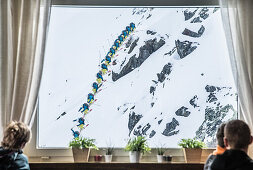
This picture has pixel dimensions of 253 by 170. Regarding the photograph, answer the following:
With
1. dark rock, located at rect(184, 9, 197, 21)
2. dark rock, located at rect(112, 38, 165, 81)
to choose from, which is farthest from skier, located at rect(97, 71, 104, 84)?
dark rock, located at rect(184, 9, 197, 21)

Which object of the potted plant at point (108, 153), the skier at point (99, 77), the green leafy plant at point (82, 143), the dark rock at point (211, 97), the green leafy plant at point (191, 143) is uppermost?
the skier at point (99, 77)

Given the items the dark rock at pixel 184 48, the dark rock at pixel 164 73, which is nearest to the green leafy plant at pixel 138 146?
the dark rock at pixel 164 73

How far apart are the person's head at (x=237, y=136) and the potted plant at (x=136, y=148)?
0.90 meters

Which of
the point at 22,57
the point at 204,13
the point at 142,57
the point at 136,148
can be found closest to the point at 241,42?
the point at 204,13

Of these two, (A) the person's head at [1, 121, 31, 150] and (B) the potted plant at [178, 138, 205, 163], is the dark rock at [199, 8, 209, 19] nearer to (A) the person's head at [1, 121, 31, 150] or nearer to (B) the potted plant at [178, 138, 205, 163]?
(B) the potted plant at [178, 138, 205, 163]

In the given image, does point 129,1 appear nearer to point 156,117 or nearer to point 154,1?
point 154,1

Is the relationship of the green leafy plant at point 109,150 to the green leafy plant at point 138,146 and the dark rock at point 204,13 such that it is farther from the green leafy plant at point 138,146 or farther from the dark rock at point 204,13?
the dark rock at point 204,13

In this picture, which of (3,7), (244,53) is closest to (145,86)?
(244,53)

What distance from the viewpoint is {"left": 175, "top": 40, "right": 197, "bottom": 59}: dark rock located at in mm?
3275

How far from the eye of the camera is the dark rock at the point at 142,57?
328 cm

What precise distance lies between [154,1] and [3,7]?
128 centimetres

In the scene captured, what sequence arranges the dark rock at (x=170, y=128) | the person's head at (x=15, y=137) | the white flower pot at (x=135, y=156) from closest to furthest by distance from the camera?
the person's head at (x=15, y=137)
the white flower pot at (x=135, y=156)
the dark rock at (x=170, y=128)

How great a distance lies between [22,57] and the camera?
308 cm

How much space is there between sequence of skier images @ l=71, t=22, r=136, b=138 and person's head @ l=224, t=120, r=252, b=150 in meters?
1.33
